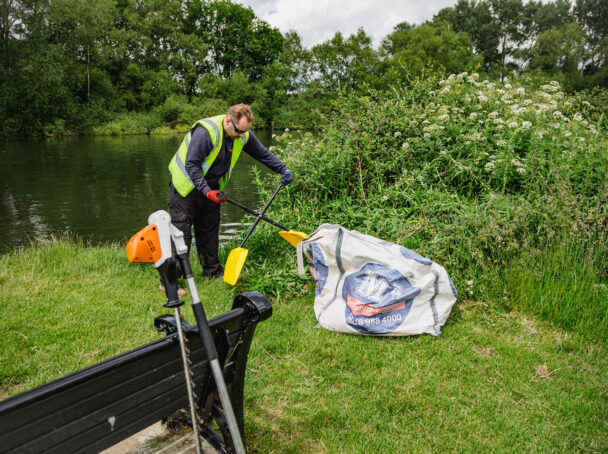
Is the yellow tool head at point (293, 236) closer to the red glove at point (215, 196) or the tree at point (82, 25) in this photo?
the red glove at point (215, 196)

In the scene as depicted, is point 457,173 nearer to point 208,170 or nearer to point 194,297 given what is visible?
point 208,170

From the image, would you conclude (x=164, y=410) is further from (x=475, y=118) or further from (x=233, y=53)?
(x=233, y=53)

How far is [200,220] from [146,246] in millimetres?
3439

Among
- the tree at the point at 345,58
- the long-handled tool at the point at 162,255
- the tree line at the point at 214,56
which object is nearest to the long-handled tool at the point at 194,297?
the long-handled tool at the point at 162,255

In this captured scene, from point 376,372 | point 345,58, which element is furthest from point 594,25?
point 376,372

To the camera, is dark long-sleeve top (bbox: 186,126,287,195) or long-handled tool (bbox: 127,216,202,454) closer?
long-handled tool (bbox: 127,216,202,454)

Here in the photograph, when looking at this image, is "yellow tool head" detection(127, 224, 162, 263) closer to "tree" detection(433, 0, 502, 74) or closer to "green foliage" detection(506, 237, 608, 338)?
"green foliage" detection(506, 237, 608, 338)

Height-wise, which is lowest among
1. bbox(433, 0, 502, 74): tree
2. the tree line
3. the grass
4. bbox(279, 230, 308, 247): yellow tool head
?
the grass

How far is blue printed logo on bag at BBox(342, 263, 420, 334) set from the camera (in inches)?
129

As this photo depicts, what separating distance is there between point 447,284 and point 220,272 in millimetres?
2576

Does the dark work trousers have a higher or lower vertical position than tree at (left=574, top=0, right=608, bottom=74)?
lower

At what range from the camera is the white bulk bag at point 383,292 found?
3.28 m

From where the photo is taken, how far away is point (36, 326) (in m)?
3.47

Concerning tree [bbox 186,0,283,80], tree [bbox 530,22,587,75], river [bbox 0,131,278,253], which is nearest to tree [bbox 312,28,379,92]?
tree [bbox 186,0,283,80]
